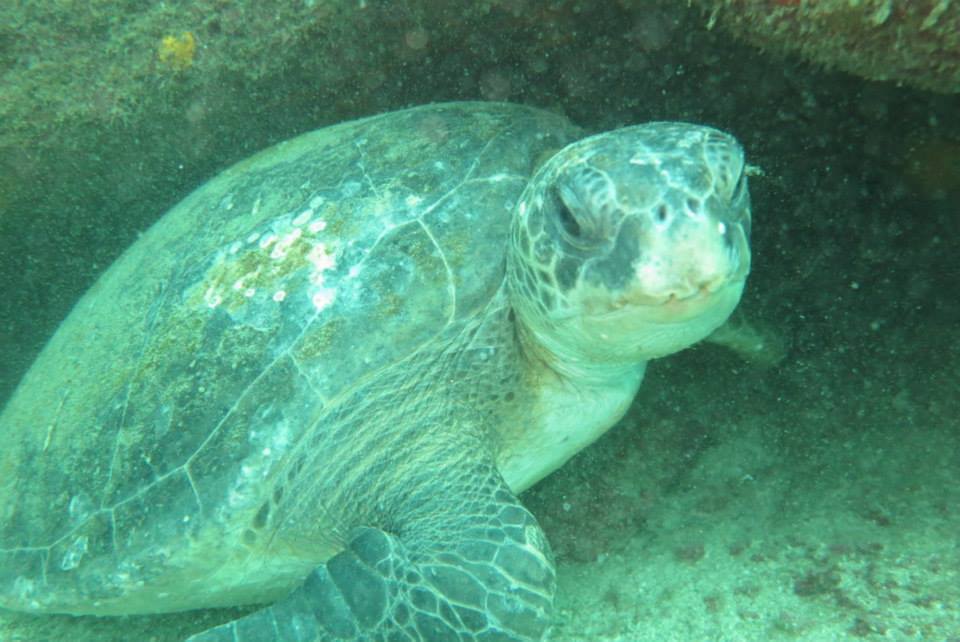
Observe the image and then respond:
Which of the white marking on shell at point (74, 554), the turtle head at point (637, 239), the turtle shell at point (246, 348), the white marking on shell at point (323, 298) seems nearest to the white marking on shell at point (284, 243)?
the turtle shell at point (246, 348)

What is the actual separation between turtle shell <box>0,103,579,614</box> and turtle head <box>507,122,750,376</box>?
1.35ft

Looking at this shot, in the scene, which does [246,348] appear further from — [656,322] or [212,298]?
[656,322]

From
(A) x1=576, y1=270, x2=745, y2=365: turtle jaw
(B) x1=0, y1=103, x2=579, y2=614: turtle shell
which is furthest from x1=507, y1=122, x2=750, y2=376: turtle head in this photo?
(B) x1=0, y1=103, x2=579, y2=614: turtle shell

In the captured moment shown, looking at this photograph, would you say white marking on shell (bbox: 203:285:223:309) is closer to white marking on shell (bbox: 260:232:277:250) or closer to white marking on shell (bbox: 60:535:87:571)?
white marking on shell (bbox: 260:232:277:250)

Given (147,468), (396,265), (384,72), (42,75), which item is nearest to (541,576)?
(396,265)

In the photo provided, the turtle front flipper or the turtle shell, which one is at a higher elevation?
A: the turtle shell

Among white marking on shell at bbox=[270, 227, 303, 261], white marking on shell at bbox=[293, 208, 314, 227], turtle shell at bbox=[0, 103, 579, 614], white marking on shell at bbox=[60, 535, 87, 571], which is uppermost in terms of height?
white marking on shell at bbox=[293, 208, 314, 227]

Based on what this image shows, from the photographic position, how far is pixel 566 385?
7.49 feet

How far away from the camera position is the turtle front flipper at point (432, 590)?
5.66 feet

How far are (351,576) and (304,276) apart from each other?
1.07m

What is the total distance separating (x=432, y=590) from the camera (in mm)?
1757

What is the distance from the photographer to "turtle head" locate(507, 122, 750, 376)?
152cm

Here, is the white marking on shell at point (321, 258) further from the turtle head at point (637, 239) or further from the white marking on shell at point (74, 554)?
the white marking on shell at point (74, 554)

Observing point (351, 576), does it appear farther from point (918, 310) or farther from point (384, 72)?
point (918, 310)
